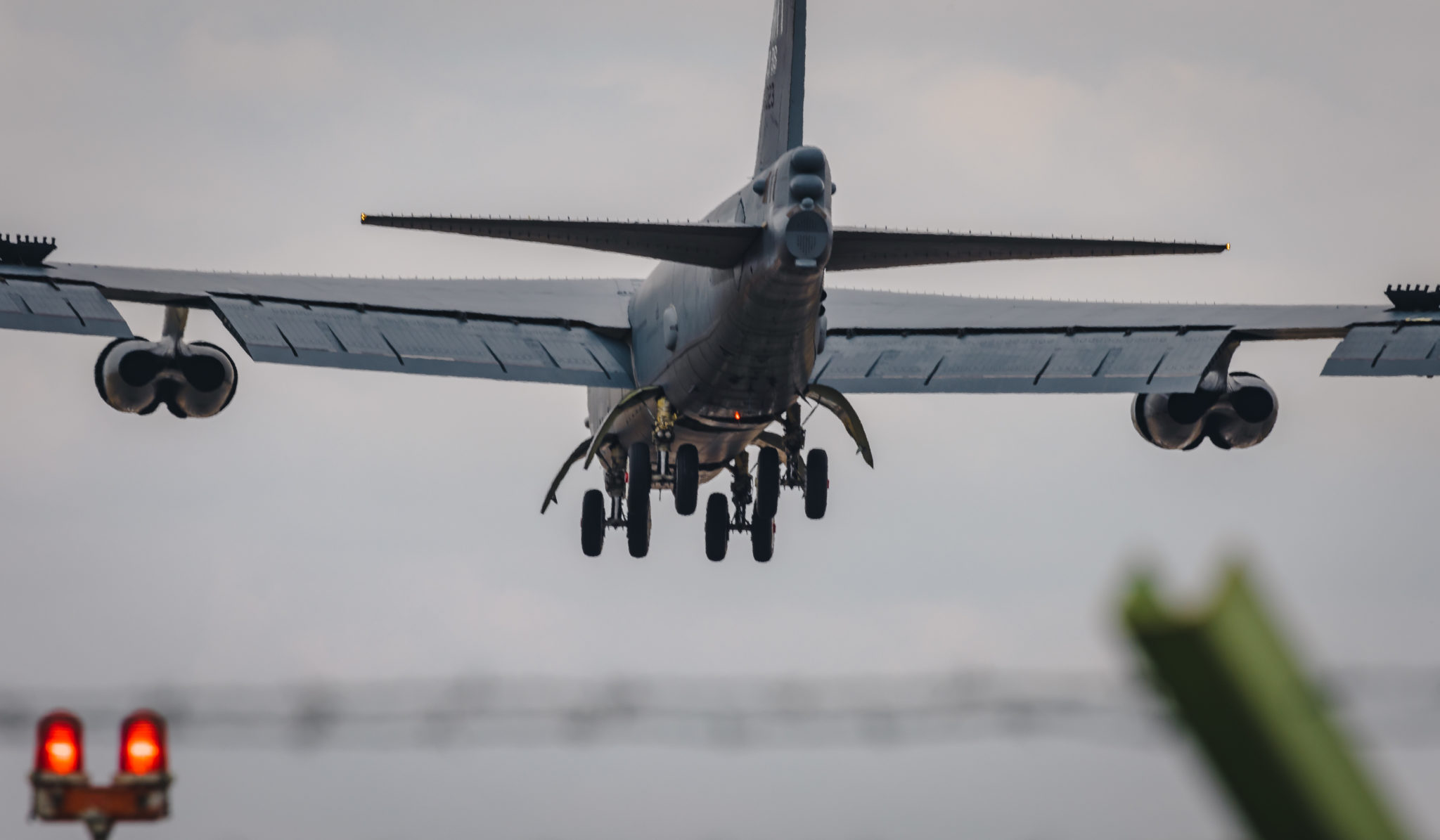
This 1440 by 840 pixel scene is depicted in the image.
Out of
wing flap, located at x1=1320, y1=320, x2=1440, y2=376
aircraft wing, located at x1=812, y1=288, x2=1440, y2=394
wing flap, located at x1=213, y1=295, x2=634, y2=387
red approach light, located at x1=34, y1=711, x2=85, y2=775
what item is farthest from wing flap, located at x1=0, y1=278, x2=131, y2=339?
red approach light, located at x1=34, y1=711, x2=85, y2=775

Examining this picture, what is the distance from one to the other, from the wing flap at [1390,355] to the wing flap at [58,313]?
22759 mm

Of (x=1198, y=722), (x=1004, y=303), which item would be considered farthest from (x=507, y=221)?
(x=1198, y=722)

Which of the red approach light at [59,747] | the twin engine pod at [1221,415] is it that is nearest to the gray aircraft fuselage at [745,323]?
the twin engine pod at [1221,415]

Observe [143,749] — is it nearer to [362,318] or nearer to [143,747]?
[143,747]

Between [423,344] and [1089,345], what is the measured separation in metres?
13.8

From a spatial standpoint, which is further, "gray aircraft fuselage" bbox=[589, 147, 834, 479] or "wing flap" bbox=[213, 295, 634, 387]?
"wing flap" bbox=[213, 295, 634, 387]

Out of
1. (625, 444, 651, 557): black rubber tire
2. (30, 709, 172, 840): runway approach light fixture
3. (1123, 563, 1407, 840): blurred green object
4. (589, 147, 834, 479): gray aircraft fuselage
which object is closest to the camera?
(1123, 563, 1407, 840): blurred green object

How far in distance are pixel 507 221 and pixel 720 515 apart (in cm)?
1021

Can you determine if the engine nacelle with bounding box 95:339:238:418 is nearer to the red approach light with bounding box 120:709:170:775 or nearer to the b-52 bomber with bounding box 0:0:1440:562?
the b-52 bomber with bounding box 0:0:1440:562

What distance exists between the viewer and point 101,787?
718 cm

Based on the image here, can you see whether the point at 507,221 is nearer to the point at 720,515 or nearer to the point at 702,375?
the point at 702,375

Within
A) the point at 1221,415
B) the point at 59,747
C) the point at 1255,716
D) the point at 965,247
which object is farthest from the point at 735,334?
the point at 1255,716

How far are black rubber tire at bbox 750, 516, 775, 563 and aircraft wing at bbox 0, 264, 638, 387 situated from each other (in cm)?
404

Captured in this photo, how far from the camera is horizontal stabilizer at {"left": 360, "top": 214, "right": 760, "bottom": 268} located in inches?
1112
